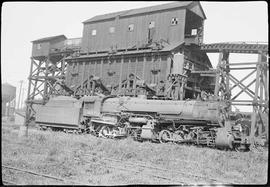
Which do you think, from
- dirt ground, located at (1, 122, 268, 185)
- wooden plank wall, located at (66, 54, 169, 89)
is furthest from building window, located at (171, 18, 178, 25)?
dirt ground, located at (1, 122, 268, 185)

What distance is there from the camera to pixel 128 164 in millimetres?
11719

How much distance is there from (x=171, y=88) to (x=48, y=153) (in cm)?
1483

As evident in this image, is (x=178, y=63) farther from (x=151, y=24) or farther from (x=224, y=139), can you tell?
(x=224, y=139)

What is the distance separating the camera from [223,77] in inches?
913

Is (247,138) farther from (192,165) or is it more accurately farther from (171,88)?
(171,88)

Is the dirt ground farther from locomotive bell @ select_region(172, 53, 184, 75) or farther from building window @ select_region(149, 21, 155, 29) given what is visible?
building window @ select_region(149, 21, 155, 29)

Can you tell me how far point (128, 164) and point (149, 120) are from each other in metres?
7.16

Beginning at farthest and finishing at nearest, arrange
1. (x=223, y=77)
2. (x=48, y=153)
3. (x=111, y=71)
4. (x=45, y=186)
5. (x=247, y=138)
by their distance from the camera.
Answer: (x=111, y=71) → (x=223, y=77) → (x=247, y=138) → (x=48, y=153) → (x=45, y=186)

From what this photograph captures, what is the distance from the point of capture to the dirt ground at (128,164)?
9.17m

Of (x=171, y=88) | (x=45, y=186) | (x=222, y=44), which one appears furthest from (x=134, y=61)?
(x=45, y=186)

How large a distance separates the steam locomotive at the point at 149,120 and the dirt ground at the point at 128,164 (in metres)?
2.23

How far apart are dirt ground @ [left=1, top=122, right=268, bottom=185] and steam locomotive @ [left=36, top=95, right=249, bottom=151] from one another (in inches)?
87.9

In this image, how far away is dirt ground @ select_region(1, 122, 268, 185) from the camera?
9.17m

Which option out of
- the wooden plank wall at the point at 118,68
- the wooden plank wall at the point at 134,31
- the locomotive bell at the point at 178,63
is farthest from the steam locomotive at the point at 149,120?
the wooden plank wall at the point at 134,31
